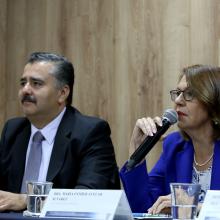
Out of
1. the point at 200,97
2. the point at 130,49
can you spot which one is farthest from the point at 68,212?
the point at 130,49

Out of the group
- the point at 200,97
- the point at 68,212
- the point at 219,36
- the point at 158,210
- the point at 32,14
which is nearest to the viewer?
the point at 68,212

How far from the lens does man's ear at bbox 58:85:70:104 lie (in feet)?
9.07

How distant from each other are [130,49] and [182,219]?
2.17 metres

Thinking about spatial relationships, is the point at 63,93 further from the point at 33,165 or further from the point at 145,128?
the point at 145,128

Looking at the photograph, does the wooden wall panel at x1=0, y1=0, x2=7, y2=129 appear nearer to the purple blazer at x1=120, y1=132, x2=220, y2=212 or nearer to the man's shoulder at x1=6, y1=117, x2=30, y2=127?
the man's shoulder at x1=6, y1=117, x2=30, y2=127

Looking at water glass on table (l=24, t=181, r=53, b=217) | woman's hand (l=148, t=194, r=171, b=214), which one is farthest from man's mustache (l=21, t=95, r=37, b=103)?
water glass on table (l=24, t=181, r=53, b=217)

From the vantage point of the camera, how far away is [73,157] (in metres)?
2.48

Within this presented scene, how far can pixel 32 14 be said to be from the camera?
3.99 meters

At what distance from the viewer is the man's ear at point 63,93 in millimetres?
2766

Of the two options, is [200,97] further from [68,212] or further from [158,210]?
[68,212]

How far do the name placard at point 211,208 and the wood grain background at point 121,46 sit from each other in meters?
1.76

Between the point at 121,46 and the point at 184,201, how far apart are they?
2202mm

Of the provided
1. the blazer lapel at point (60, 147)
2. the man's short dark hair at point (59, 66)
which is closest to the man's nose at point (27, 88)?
the man's short dark hair at point (59, 66)

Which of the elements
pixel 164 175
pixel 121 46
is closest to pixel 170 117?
pixel 164 175
